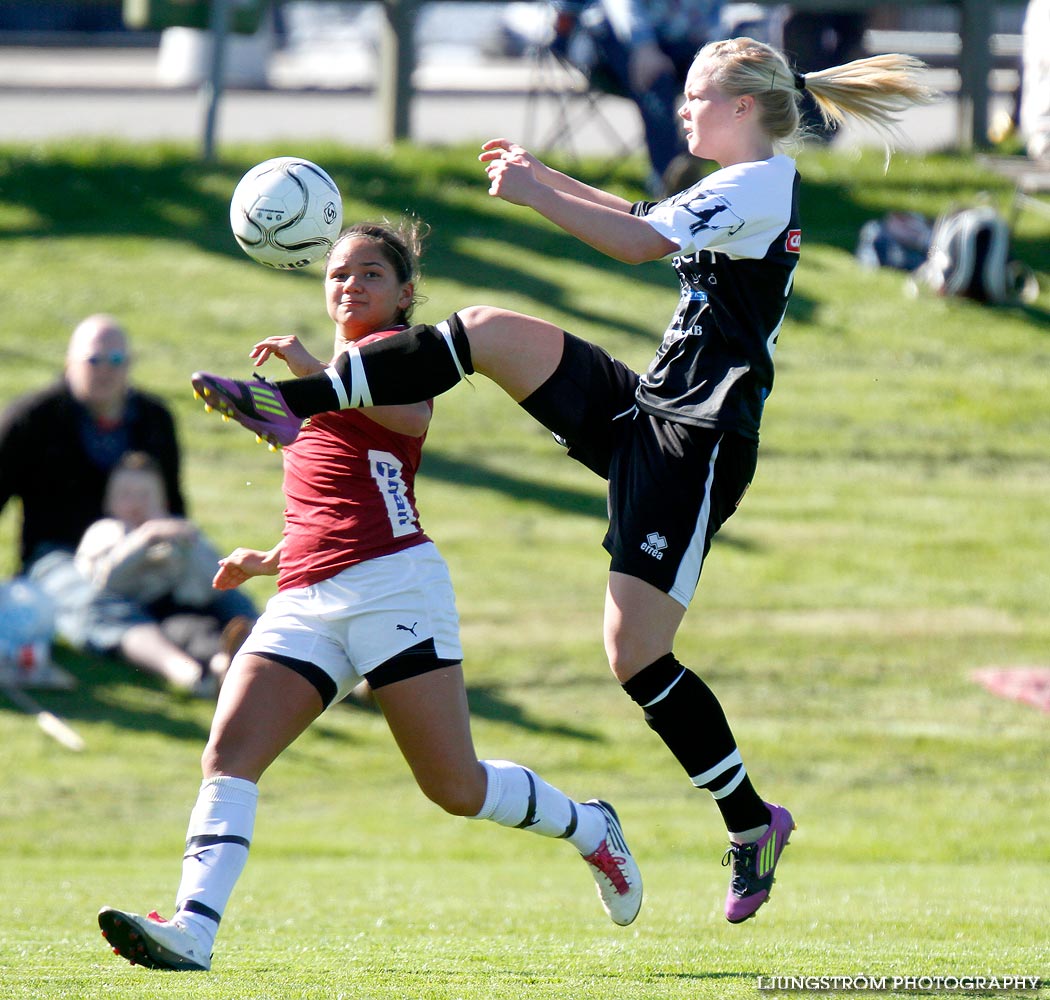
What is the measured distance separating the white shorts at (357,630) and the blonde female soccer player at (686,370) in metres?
0.46

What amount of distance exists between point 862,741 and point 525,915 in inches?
150

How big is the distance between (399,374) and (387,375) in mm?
32

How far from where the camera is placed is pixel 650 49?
13727mm

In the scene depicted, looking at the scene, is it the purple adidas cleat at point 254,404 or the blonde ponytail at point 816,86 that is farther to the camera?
the blonde ponytail at point 816,86

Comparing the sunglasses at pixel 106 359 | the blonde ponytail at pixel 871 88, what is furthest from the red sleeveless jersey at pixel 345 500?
the sunglasses at pixel 106 359

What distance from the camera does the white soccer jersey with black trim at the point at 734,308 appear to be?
447 centimetres

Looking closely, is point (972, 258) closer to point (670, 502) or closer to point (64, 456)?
point (64, 456)

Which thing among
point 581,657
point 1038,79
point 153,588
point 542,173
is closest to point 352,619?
point 542,173

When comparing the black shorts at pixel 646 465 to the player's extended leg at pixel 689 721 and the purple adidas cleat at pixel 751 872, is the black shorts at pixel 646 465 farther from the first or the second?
the purple adidas cleat at pixel 751 872

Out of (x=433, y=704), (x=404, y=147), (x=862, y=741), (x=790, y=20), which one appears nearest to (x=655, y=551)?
(x=433, y=704)

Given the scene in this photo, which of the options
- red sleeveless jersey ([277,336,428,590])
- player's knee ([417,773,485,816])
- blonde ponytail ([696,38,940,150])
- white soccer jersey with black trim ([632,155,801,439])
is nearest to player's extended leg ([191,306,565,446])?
red sleeveless jersey ([277,336,428,590])

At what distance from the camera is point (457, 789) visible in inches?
183

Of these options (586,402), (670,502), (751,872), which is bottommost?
(751,872)

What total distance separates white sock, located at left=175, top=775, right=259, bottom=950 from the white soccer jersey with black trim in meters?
1.56
